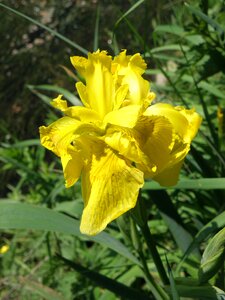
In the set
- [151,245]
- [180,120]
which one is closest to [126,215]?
[151,245]

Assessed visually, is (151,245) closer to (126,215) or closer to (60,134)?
(126,215)

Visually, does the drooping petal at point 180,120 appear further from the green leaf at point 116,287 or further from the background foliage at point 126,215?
the green leaf at point 116,287

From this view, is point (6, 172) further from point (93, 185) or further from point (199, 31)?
point (93, 185)

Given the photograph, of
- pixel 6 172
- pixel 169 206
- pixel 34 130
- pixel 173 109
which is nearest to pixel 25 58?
pixel 34 130

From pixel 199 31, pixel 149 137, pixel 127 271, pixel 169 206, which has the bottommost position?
pixel 127 271

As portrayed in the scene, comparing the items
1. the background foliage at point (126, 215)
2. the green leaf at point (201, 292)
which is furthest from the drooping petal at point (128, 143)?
the green leaf at point (201, 292)

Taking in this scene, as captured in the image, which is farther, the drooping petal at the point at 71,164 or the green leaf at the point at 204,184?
the green leaf at the point at 204,184
